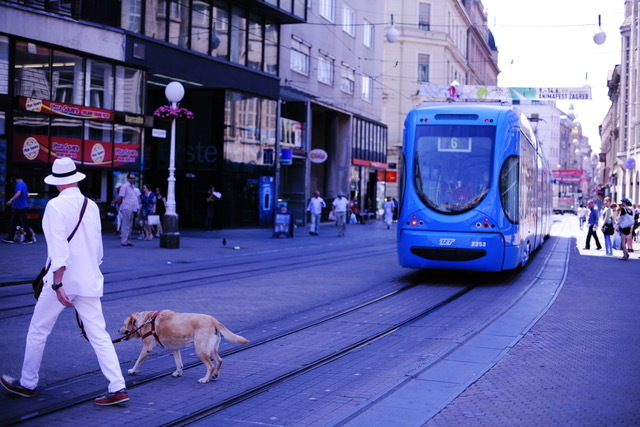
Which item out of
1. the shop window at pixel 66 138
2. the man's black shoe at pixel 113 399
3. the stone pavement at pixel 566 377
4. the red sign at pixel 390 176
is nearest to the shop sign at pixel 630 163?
the red sign at pixel 390 176

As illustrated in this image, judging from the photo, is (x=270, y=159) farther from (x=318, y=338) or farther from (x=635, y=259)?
(x=318, y=338)

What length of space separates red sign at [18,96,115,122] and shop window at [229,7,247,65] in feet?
25.5

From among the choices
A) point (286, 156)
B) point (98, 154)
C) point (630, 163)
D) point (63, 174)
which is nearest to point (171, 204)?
point (98, 154)

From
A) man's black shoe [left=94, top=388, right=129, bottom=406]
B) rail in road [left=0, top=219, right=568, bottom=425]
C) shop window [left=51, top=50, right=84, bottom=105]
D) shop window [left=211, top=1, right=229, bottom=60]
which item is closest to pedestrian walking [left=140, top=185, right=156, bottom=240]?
shop window [left=51, top=50, right=84, bottom=105]

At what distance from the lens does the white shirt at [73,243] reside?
5.71 meters

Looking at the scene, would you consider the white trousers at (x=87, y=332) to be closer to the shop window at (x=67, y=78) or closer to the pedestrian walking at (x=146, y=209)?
the pedestrian walking at (x=146, y=209)

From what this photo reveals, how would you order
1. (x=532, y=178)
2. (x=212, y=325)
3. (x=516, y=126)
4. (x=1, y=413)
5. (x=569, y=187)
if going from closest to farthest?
(x=1, y=413), (x=212, y=325), (x=516, y=126), (x=532, y=178), (x=569, y=187)

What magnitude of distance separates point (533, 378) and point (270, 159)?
28.2 m

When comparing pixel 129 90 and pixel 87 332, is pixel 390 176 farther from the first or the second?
pixel 87 332

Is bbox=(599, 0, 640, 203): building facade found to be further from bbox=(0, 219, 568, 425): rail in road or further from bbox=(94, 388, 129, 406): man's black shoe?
bbox=(94, 388, 129, 406): man's black shoe

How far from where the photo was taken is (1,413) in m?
5.55

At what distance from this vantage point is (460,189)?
1431cm

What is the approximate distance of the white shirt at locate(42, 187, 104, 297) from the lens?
18.7 ft

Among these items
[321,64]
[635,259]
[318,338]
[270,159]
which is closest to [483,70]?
[321,64]
